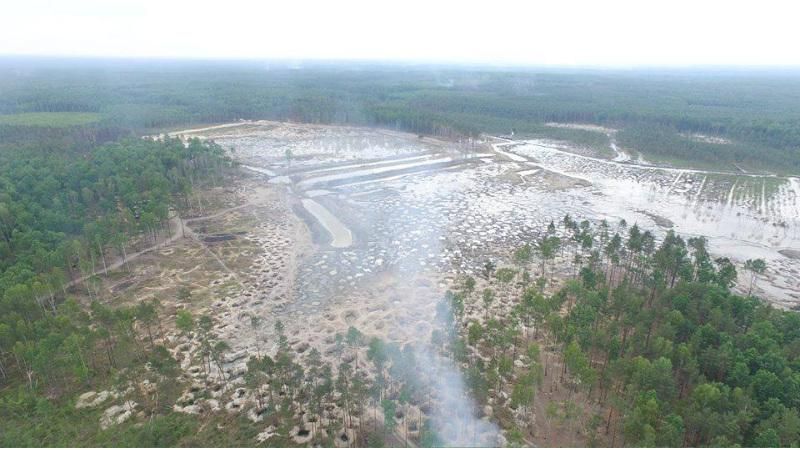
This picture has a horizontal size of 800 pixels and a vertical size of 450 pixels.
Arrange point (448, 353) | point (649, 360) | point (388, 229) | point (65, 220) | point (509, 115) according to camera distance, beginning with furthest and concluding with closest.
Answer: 1. point (509, 115)
2. point (388, 229)
3. point (65, 220)
4. point (448, 353)
5. point (649, 360)

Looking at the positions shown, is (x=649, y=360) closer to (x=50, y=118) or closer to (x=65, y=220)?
(x=65, y=220)

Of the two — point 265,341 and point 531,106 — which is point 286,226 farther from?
point 531,106

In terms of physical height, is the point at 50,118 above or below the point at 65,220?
above

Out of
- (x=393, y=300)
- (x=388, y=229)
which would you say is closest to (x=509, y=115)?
(x=388, y=229)

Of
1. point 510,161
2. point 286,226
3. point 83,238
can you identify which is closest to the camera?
point 83,238

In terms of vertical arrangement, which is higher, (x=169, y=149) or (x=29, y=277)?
→ (x=169, y=149)

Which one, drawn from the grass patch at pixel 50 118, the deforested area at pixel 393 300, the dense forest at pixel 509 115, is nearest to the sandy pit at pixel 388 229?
the deforested area at pixel 393 300

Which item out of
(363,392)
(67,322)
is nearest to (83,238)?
(67,322)
